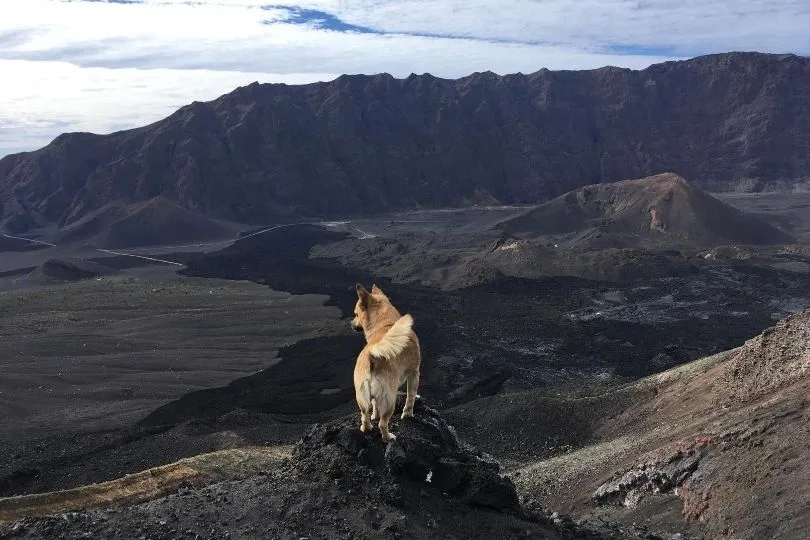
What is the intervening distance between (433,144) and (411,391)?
110m

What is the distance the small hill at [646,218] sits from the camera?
232 ft

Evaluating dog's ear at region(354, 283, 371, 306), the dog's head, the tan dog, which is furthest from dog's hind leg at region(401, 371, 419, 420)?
dog's ear at region(354, 283, 371, 306)

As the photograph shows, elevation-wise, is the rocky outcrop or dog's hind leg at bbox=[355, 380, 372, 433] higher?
dog's hind leg at bbox=[355, 380, 372, 433]

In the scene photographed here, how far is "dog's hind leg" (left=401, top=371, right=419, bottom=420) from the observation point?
1025cm

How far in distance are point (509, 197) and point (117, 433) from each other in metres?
91.7

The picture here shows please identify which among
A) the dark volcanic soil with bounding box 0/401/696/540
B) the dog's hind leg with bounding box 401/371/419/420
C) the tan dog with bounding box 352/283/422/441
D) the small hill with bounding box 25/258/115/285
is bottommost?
the small hill with bounding box 25/258/115/285

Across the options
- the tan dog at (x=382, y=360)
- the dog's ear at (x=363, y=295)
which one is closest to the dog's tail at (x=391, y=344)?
the tan dog at (x=382, y=360)

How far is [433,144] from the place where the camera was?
118 m

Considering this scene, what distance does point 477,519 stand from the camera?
380 inches

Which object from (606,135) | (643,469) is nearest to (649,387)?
(643,469)

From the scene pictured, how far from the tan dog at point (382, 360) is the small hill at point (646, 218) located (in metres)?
60.2

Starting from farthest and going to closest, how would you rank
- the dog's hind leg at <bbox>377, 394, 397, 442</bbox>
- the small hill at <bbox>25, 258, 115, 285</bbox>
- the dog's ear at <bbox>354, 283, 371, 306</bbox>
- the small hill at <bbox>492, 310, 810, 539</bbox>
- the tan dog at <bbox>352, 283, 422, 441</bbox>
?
the small hill at <bbox>25, 258, 115, 285</bbox>
the small hill at <bbox>492, 310, 810, 539</bbox>
the dog's ear at <bbox>354, 283, 371, 306</bbox>
the dog's hind leg at <bbox>377, 394, 397, 442</bbox>
the tan dog at <bbox>352, 283, 422, 441</bbox>

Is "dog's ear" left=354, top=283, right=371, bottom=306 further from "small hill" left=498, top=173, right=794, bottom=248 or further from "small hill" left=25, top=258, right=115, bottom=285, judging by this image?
"small hill" left=498, top=173, right=794, bottom=248

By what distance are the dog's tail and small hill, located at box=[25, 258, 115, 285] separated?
6066cm
